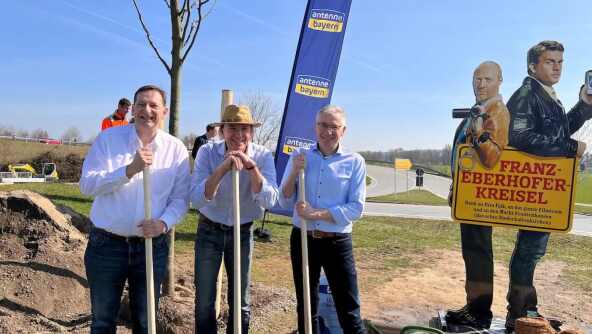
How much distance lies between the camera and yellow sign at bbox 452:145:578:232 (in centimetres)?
430

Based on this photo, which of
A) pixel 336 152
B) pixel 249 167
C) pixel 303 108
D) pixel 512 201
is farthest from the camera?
pixel 303 108

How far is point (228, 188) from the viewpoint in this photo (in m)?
3.31

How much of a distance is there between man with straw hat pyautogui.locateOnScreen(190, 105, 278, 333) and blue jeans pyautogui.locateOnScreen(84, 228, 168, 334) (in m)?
0.38

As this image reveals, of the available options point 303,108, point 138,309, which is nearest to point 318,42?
point 303,108

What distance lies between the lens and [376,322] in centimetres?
499

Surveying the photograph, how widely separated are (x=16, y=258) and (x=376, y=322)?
162 inches

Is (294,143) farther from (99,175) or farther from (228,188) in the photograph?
(99,175)

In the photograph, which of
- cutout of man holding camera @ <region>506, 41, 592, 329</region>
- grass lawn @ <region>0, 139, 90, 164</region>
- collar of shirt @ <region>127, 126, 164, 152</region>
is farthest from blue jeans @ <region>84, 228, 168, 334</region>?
grass lawn @ <region>0, 139, 90, 164</region>

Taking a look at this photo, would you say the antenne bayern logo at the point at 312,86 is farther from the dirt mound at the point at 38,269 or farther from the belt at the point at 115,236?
the belt at the point at 115,236

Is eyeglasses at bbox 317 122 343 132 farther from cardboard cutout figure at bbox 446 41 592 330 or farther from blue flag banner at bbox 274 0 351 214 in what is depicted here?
blue flag banner at bbox 274 0 351 214

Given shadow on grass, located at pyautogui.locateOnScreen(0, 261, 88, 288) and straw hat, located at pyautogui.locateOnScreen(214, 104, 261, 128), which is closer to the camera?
straw hat, located at pyautogui.locateOnScreen(214, 104, 261, 128)

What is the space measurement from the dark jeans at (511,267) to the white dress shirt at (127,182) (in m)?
3.00

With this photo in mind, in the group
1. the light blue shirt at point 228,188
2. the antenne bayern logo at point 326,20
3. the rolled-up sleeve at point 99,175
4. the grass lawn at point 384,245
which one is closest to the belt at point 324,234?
the light blue shirt at point 228,188

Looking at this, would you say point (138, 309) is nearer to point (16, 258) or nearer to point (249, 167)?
point (249, 167)
